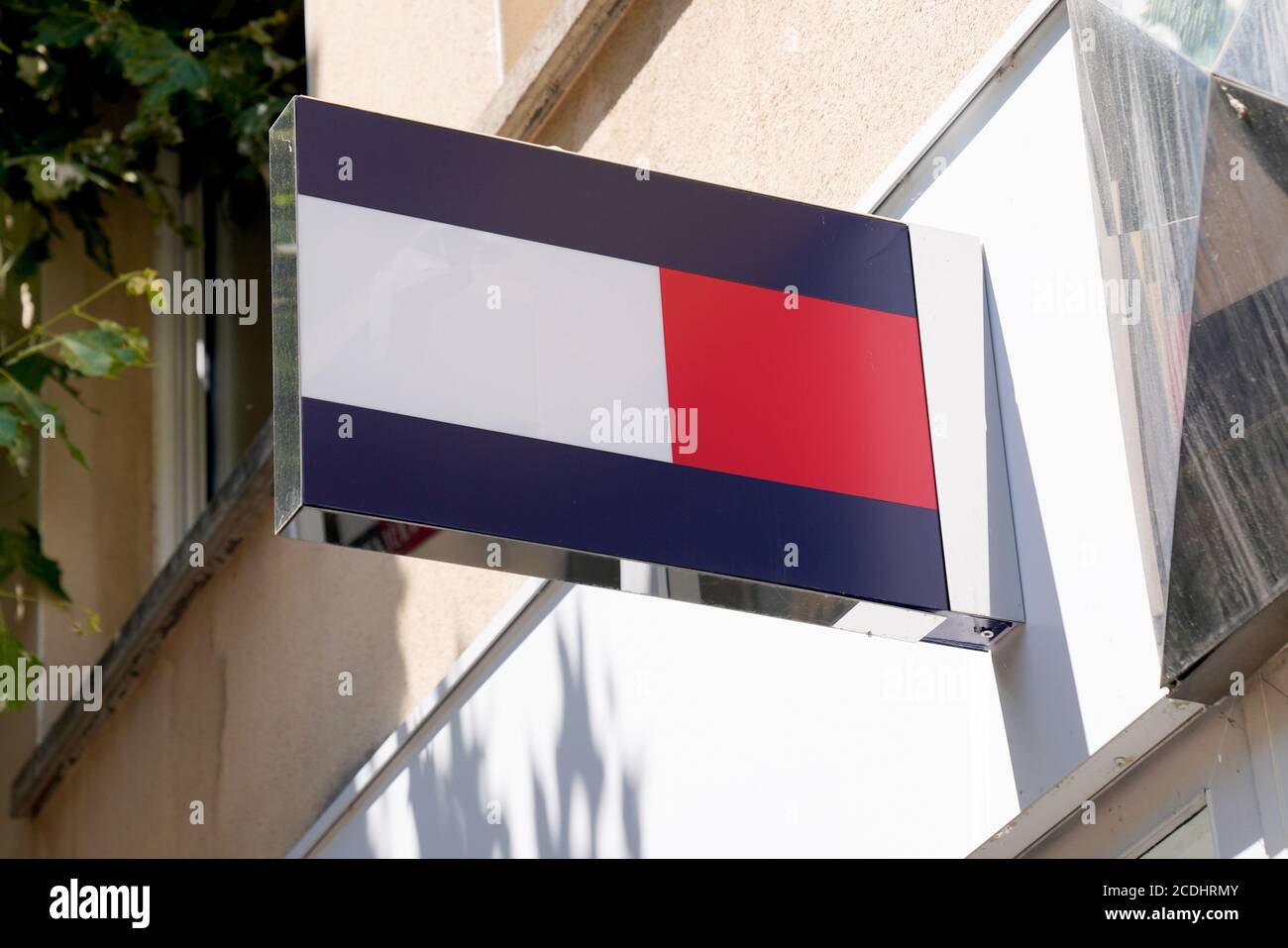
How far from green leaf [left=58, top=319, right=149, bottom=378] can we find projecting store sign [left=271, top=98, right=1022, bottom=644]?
263cm

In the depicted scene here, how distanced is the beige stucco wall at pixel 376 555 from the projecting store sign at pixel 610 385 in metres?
0.77

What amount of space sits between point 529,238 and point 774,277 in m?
0.42

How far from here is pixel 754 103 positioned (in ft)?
13.8

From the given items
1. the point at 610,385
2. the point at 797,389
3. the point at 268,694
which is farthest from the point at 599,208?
the point at 268,694

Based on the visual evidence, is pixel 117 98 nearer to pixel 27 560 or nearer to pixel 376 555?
pixel 27 560

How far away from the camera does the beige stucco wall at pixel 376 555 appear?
153 inches

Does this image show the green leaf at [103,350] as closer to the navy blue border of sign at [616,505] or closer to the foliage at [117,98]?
the foliage at [117,98]

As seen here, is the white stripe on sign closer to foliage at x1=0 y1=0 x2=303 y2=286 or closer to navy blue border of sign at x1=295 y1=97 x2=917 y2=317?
navy blue border of sign at x1=295 y1=97 x2=917 y2=317

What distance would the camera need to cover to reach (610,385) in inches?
112

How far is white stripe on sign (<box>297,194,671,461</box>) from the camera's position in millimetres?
2672

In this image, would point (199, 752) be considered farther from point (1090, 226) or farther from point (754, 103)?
point (1090, 226)

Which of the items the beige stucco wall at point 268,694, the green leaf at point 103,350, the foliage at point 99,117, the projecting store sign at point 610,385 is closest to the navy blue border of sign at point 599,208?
the projecting store sign at point 610,385

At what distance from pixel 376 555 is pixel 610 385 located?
2908mm

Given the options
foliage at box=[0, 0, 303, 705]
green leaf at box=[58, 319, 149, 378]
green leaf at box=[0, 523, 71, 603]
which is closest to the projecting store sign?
green leaf at box=[58, 319, 149, 378]
